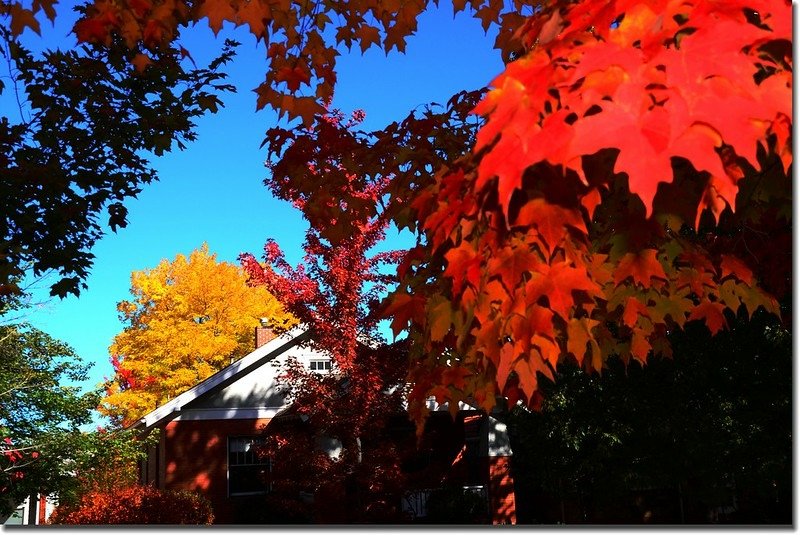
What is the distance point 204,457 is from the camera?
66.8 ft

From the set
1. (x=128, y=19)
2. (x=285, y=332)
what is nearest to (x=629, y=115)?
(x=128, y=19)

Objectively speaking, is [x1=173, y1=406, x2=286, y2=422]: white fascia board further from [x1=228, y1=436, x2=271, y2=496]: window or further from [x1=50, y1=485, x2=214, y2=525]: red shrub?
Result: [x1=50, y1=485, x2=214, y2=525]: red shrub

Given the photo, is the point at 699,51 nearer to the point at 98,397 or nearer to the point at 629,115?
the point at 629,115

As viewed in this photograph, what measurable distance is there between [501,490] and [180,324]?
1265cm

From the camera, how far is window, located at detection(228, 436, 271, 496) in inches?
797

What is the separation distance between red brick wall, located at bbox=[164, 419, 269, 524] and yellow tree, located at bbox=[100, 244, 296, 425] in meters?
5.11

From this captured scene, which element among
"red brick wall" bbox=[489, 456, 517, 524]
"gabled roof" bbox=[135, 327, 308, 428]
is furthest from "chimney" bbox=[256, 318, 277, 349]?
"red brick wall" bbox=[489, 456, 517, 524]

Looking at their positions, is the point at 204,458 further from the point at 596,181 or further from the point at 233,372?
the point at 596,181

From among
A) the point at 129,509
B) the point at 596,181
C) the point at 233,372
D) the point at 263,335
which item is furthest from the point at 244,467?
the point at 596,181

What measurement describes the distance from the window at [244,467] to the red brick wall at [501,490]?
5.89 meters

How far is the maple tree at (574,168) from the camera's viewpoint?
2.00m

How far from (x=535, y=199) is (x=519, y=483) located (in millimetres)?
18060

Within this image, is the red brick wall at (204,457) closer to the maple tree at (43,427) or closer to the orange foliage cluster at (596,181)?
the maple tree at (43,427)

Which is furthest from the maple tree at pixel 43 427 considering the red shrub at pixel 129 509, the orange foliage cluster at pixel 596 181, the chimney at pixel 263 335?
the orange foliage cluster at pixel 596 181
